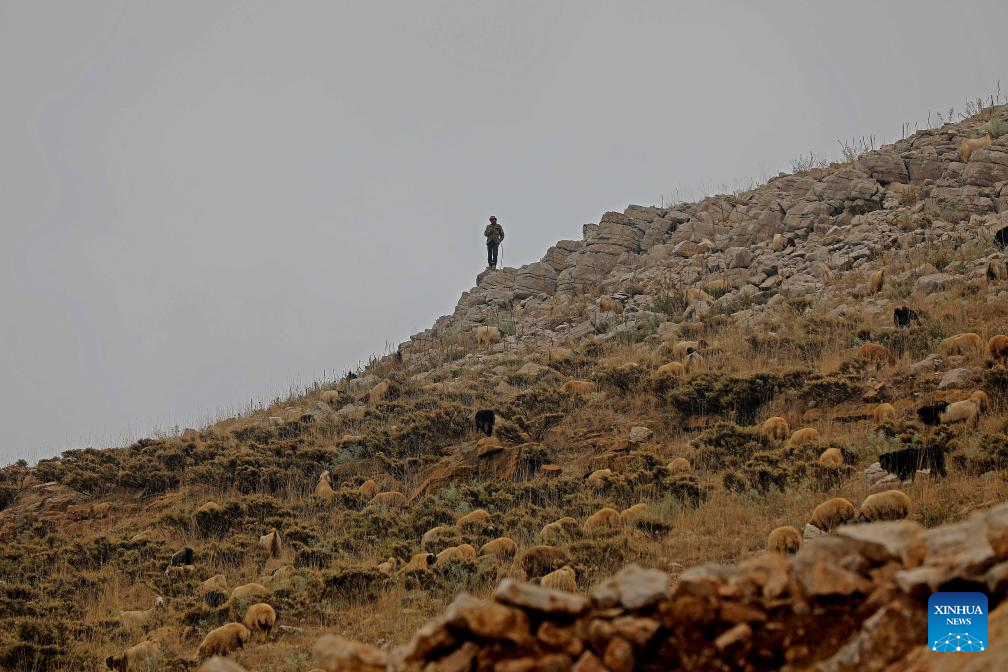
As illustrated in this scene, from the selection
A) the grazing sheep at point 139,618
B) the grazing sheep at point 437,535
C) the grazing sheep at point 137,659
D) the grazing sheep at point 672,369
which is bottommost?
the grazing sheep at point 137,659

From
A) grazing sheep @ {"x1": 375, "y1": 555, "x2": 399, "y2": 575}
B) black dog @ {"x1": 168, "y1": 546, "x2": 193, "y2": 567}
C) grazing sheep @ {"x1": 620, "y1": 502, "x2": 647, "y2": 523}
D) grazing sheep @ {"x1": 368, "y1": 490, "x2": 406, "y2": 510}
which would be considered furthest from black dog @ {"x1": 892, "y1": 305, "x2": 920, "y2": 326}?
black dog @ {"x1": 168, "y1": 546, "x2": 193, "y2": 567}

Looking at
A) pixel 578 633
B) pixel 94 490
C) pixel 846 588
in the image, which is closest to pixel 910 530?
pixel 846 588

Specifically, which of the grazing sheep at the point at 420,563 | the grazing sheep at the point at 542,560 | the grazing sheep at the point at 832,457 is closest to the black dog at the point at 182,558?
the grazing sheep at the point at 420,563

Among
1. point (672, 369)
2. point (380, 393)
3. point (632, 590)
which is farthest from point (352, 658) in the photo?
point (380, 393)

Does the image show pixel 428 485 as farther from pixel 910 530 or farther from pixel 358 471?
pixel 910 530

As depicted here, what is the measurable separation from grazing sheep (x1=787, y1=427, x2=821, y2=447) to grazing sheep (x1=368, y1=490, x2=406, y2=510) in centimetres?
535

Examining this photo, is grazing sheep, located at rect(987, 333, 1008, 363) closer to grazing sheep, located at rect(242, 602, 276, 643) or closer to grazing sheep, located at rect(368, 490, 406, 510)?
grazing sheep, located at rect(368, 490, 406, 510)

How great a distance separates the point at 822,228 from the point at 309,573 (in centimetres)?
1683

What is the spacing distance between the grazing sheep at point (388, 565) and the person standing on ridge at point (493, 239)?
66.0 feet

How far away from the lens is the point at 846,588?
413 cm

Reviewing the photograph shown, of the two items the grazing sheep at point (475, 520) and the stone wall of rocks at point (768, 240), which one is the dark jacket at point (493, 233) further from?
the grazing sheep at point (475, 520)

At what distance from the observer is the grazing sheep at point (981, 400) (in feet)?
38.8

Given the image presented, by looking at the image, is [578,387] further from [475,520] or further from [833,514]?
[833,514]

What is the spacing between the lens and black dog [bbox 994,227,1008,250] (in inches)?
730
